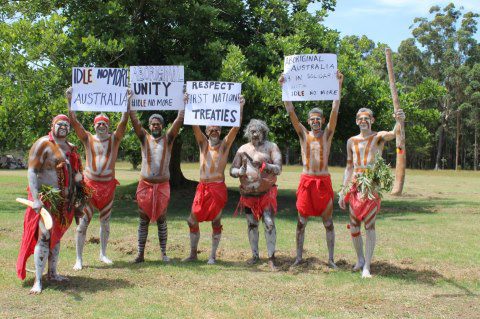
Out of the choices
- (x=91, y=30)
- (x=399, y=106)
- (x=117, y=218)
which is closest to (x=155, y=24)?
(x=91, y=30)

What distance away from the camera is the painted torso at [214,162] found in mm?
8016

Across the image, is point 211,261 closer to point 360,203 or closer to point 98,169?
point 98,169

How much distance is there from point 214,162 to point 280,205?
10.2 meters

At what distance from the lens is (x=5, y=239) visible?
405 inches

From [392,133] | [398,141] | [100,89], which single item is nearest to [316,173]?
[392,133]

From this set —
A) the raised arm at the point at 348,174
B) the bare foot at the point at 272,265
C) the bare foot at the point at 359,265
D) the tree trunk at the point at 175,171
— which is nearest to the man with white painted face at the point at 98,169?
the bare foot at the point at 272,265

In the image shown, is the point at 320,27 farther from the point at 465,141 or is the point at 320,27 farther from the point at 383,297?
the point at 465,141

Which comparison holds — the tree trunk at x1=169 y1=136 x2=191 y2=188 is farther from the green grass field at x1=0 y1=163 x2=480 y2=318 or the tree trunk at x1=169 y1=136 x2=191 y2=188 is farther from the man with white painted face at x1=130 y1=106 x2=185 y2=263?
the man with white painted face at x1=130 y1=106 x2=185 y2=263

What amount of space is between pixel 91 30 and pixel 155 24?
2.07 metres

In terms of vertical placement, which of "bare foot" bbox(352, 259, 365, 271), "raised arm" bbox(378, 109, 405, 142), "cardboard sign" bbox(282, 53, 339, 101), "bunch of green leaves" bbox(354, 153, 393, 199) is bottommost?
"bare foot" bbox(352, 259, 365, 271)

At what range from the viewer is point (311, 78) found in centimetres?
800

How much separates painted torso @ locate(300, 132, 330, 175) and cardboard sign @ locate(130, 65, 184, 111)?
6.94 ft

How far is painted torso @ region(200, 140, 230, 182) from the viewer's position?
8.02 metres

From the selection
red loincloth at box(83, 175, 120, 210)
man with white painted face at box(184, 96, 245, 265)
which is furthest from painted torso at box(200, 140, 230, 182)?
red loincloth at box(83, 175, 120, 210)
